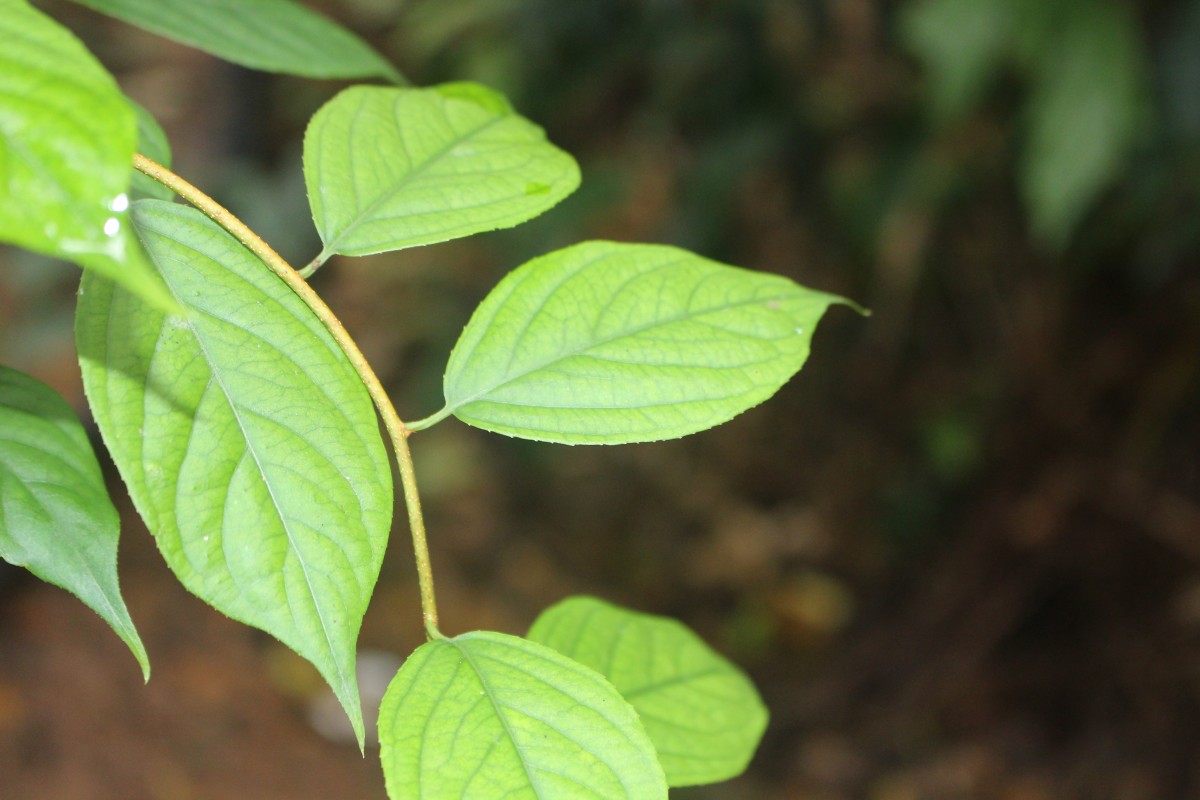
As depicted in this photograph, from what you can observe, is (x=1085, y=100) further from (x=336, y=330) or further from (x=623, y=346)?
(x=336, y=330)

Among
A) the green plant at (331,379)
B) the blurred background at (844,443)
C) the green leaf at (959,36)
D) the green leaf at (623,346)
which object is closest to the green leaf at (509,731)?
the green plant at (331,379)

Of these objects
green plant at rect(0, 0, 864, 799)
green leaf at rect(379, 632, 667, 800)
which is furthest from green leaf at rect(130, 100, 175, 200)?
green leaf at rect(379, 632, 667, 800)

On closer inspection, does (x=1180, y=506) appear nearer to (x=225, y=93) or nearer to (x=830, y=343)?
(x=830, y=343)

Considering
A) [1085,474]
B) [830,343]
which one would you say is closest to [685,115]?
[830,343]

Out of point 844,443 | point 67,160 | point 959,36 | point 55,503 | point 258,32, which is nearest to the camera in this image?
point 67,160

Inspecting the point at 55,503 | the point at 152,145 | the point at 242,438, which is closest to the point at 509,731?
the point at 242,438

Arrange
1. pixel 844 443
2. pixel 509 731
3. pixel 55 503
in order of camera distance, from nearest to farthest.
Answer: pixel 509 731, pixel 55 503, pixel 844 443

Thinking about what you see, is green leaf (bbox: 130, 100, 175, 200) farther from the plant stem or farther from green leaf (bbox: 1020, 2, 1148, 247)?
green leaf (bbox: 1020, 2, 1148, 247)
